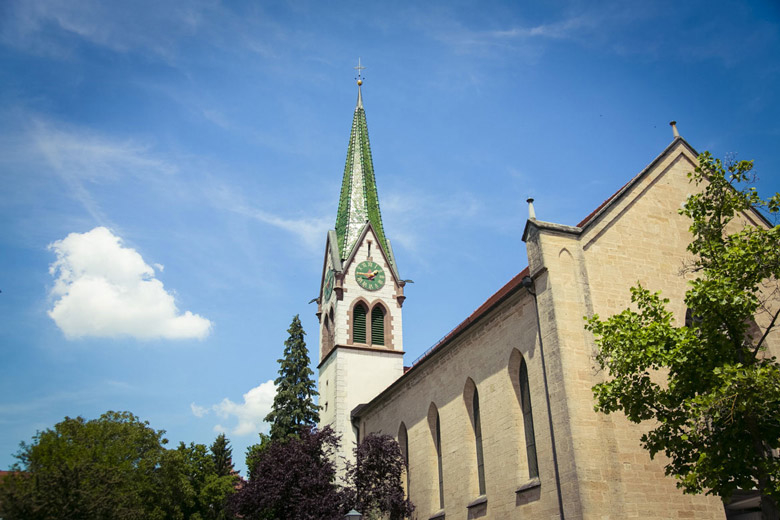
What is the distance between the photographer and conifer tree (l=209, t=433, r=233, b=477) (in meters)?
39.8

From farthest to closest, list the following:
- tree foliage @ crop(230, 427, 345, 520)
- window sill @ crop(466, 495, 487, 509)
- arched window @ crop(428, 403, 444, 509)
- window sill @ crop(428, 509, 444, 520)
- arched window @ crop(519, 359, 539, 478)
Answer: tree foliage @ crop(230, 427, 345, 520), arched window @ crop(428, 403, 444, 509), window sill @ crop(428, 509, 444, 520), window sill @ crop(466, 495, 487, 509), arched window @ crop(519, 359, 539, 478)

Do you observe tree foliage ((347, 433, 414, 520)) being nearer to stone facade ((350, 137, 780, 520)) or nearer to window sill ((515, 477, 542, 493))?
stone facade ((350, 137, 780, 520))

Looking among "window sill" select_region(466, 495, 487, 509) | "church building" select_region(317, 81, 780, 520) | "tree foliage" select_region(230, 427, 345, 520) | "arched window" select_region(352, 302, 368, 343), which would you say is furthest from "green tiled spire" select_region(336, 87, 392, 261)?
"window sill" select_region(466, 495, 487, 509)

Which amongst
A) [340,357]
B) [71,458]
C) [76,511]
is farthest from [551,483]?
[71,458]

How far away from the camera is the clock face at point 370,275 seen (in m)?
38.8

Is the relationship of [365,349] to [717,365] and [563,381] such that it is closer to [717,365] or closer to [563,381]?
[563,381]

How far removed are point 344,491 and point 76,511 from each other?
30.7 feet

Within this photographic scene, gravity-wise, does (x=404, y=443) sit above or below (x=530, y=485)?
above

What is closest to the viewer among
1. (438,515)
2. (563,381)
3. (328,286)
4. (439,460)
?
(563,381)

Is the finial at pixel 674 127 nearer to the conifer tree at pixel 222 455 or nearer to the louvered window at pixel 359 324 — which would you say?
the louvered window at pixel 359 324

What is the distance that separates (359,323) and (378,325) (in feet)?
4.21

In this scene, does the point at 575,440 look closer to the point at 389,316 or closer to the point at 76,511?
the point at 76,511

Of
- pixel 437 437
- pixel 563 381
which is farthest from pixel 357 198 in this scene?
pixel 563 381

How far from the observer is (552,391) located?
16.3m
